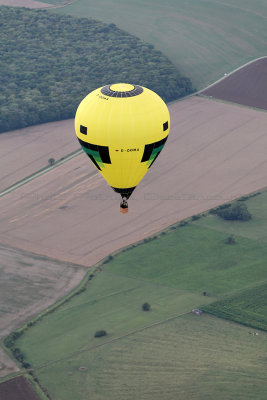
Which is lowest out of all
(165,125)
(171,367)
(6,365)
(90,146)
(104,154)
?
(6,365)

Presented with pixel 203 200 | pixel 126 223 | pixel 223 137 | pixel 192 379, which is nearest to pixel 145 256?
pixel 126 223

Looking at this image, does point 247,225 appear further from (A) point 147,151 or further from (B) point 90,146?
(B) point 90,146

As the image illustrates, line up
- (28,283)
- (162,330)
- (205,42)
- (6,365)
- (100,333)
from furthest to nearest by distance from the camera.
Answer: (205,42) < (28,283) < (162,330) < (100,333) < (6,365)

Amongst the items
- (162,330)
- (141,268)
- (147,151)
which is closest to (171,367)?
(162,330)

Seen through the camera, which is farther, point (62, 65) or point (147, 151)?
point (62, 65)

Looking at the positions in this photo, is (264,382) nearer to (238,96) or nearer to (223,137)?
(223,137)

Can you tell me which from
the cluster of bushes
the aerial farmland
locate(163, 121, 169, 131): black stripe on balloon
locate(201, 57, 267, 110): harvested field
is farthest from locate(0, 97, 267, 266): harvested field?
locate(163, 121, 169, 131): black stripe on balloon
